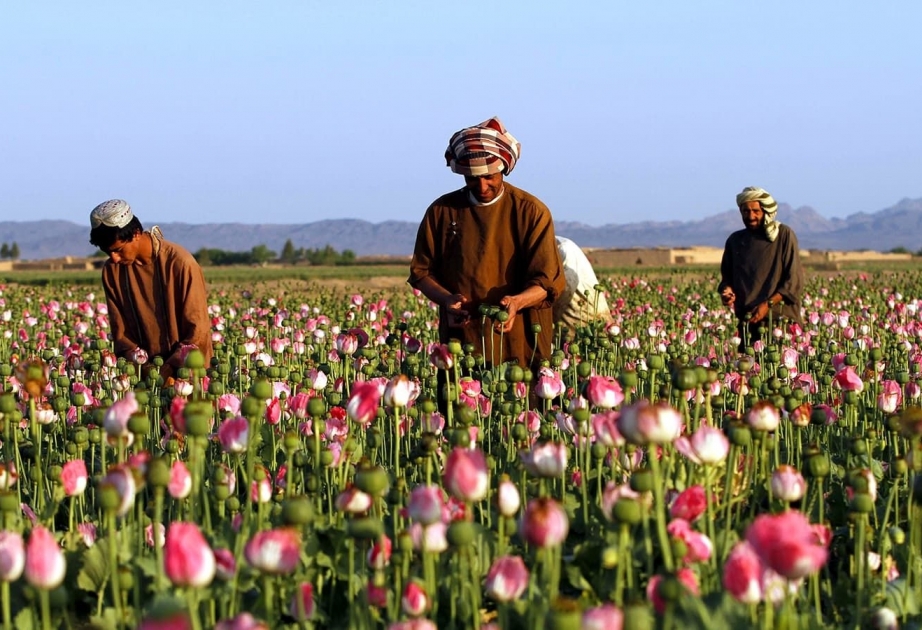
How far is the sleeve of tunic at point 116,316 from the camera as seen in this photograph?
22.3ft

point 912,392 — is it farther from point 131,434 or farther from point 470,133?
point 131,434

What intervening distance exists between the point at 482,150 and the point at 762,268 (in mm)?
3879

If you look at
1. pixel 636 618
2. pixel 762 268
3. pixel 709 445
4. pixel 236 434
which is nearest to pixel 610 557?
pixel 709 445

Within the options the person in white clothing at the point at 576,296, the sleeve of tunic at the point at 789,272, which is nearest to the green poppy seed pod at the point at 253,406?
the person in white clothing at the point at 576,296

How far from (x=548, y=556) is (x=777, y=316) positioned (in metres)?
6.89

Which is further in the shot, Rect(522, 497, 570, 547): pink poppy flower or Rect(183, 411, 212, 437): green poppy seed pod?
Rect(183, 411, 212, 437): green poppy seed pod

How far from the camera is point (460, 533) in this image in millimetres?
2766

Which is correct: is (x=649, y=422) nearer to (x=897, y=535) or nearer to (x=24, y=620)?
(x=897, y=535)

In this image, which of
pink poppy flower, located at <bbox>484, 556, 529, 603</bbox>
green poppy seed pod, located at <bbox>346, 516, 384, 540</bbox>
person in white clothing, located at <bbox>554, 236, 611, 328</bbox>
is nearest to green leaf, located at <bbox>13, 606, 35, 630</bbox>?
green poppy seed pod, located at <bbox>346, 516, 384, 540</bbox>

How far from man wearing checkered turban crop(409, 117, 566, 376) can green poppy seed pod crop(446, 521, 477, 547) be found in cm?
340

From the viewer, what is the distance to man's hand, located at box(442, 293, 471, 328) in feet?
20.8

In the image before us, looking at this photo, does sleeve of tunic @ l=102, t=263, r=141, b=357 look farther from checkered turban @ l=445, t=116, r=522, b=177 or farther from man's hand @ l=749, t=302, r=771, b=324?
man's hand @ l=749, t=302, r=771, b=324

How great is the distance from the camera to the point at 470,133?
19.5 ft

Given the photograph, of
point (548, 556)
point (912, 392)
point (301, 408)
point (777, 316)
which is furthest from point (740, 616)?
point (777, 316)
